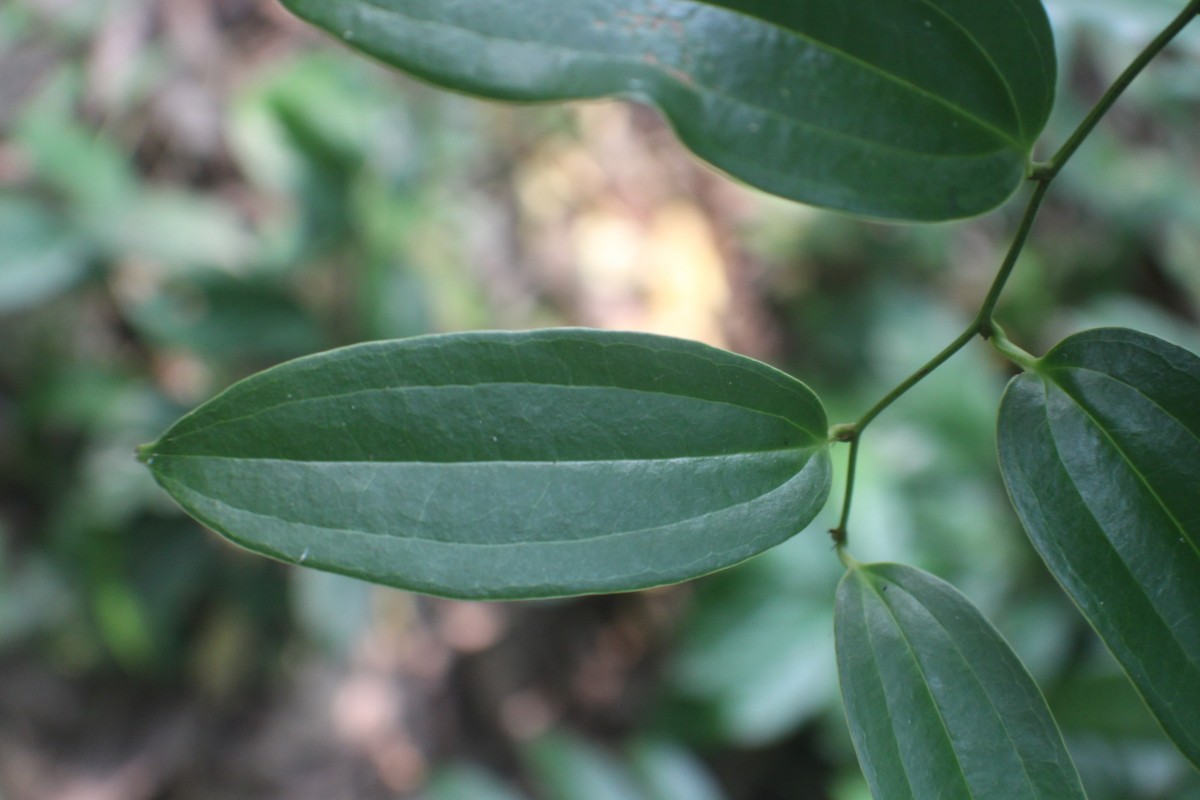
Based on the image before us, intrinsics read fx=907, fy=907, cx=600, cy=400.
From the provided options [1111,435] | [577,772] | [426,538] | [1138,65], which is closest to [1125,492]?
[1111,435]

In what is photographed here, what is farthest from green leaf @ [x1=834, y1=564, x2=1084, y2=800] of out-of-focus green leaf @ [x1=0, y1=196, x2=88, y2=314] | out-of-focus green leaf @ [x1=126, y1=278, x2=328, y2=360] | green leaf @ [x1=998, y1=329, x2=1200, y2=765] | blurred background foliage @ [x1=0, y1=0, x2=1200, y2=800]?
out-of-focus green leaf @ [x1=0, y1=196, x2=88, y2=314]

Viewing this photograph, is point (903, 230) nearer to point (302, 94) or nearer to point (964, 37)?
point (302, 94)

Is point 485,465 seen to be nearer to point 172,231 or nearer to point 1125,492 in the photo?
point 1125,492

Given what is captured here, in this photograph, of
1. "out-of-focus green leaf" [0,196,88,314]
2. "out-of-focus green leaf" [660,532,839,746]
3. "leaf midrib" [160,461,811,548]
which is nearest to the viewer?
"leaf midrib" [160,461,811,548]

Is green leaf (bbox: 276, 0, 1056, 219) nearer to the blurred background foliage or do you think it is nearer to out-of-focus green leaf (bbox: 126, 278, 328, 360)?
the blurred background foliage

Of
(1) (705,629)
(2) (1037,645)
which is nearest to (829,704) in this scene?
(1) (705,629)

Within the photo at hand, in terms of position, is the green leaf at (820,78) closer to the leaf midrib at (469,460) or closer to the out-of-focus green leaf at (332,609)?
the leaf midrib at (469,460)
